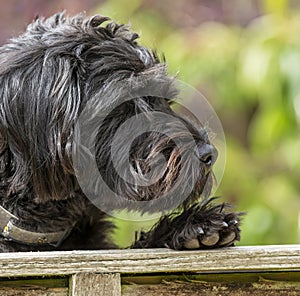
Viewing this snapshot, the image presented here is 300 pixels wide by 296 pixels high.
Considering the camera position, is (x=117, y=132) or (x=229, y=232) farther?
(x=117, y=132)

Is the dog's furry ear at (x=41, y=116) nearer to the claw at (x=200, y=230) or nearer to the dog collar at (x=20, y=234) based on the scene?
the dog collar at (x=20, y=234)

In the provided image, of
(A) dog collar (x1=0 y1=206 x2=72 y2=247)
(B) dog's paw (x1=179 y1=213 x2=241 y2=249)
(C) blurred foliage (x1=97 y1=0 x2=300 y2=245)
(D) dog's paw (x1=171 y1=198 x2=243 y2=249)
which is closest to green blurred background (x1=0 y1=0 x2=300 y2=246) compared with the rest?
(C) blurred foliage (x1=97 y1=0 x2=300 y2=245)

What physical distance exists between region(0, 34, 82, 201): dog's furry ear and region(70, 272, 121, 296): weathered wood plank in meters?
0.49

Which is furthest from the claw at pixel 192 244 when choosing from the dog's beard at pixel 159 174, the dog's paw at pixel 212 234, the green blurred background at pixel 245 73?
the green blurred background at pixel 245 73

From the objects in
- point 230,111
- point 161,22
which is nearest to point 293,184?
point 230,111

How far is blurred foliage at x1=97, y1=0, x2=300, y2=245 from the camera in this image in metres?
4.58

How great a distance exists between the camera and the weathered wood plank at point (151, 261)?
7.12ft

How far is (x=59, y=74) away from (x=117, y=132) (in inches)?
10.4

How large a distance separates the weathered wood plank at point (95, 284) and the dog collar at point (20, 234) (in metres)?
0.50

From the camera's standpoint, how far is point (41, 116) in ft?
8.43

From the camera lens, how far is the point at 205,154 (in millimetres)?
2518

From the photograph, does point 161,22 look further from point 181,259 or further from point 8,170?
point 181,259

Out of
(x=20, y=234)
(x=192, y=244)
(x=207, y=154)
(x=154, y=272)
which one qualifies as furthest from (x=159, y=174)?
(x=20, y=234)

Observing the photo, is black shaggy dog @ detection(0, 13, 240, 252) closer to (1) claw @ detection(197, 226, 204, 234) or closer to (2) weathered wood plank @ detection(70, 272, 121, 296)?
(1) claw @ detection(197, 226, 204, 234)
